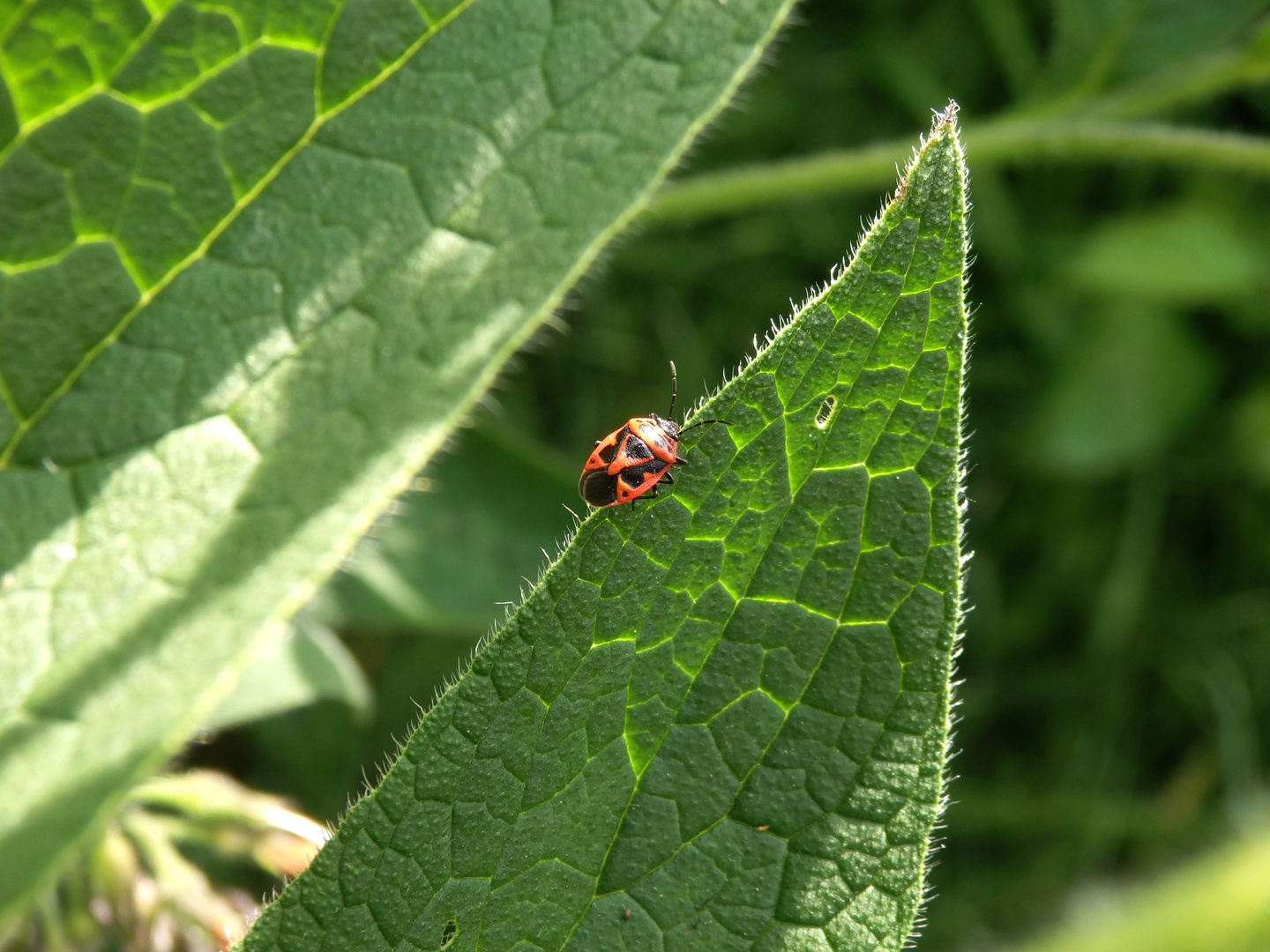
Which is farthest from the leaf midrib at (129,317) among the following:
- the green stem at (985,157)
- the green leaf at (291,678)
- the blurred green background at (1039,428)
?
the blurred green background at (1039,428)

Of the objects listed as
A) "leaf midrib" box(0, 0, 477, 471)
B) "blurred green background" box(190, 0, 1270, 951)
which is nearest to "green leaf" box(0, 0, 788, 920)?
"leaf midrib" box(0, 0, 477, 471)

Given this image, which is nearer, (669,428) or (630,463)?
(630,463)

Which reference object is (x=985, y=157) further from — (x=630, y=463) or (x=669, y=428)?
(x=630, y=463)

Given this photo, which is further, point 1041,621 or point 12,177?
point 1041,621

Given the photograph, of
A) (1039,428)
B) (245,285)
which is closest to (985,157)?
(1039,428)

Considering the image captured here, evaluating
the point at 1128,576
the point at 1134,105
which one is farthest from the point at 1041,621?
the point at 1134,105

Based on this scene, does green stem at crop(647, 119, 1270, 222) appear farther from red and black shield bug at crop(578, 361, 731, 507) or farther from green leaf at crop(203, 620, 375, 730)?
green leaf at crop(203, 620, 375, 730)

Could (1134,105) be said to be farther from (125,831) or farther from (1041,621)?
(125,831)
